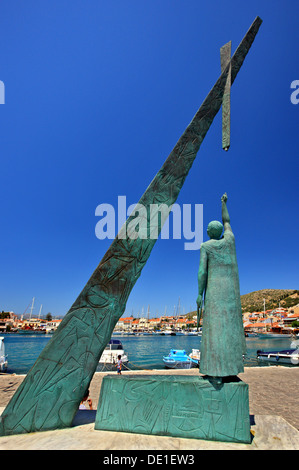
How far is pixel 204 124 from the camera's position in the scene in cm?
500

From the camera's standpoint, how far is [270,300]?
150 meters

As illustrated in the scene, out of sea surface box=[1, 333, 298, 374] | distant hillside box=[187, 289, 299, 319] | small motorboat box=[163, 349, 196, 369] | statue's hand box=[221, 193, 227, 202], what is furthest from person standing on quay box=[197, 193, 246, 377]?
distant hillside box=[187, 289, 299, 319]

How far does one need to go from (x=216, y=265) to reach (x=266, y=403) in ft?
23.7

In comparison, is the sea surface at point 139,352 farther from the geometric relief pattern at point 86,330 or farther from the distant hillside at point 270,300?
the distant hillside at point 270,300

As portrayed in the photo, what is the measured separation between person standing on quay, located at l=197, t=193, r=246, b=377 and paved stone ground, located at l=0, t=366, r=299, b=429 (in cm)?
447

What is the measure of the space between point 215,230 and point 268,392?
30.4ft

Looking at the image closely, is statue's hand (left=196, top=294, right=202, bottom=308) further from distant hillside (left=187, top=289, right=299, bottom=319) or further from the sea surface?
distant hillside (left=187, top=289, right=299, bottom=319)

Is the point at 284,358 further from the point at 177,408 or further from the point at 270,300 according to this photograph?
the point at 270,300

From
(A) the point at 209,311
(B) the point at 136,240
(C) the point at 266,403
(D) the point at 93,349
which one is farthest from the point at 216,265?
(C) the point at 266,403

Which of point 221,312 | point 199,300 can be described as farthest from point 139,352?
point 221,312

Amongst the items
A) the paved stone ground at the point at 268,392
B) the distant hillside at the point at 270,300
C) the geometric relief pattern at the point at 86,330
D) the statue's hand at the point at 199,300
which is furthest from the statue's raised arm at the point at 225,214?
the distant hillside at the point at 270,300

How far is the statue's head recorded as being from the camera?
4.34 meters

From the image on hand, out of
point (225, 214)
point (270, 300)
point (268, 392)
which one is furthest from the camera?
point (270, 300)
